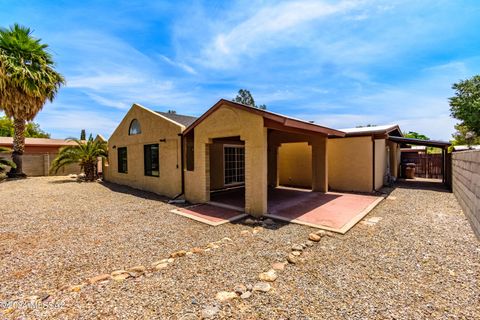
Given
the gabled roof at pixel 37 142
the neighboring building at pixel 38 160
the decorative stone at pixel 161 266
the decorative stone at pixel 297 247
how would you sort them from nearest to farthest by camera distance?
the decorative stone at pixel 161 266 < the decorative stone at pixel 297 247 < the neighboring building at pixel 38 160 < the gabled roof at pixel 37 142

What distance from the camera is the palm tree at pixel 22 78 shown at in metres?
→ 14.7


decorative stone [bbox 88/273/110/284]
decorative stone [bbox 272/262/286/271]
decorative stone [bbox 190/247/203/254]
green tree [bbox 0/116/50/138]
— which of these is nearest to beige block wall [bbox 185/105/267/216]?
decorative stone [bbox 190/247/203/254]

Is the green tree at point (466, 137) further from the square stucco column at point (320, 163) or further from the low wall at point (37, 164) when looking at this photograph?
the low wall at point (37, 164)

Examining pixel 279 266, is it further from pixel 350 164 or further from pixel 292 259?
pixel 350 164

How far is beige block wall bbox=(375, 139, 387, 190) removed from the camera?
11812 millimetres

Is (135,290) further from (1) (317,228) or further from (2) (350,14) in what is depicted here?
(2) (350,14)

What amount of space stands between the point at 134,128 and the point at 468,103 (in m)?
30.1

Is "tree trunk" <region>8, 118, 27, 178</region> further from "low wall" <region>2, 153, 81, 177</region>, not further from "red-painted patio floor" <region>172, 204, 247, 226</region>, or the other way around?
"red-painted patio floor" <region>172, 204, 247, 226</region>

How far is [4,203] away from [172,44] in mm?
9882

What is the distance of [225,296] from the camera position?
10.6 ft

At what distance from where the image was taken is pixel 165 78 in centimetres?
1410

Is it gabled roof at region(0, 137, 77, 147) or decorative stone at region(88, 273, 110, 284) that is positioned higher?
gabled roof at region(0, 137, 77, 147)

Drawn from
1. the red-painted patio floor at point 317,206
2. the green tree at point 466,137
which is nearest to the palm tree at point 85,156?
the red-painted patio floor at point 317,206

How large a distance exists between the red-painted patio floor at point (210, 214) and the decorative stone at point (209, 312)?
3597 mm
